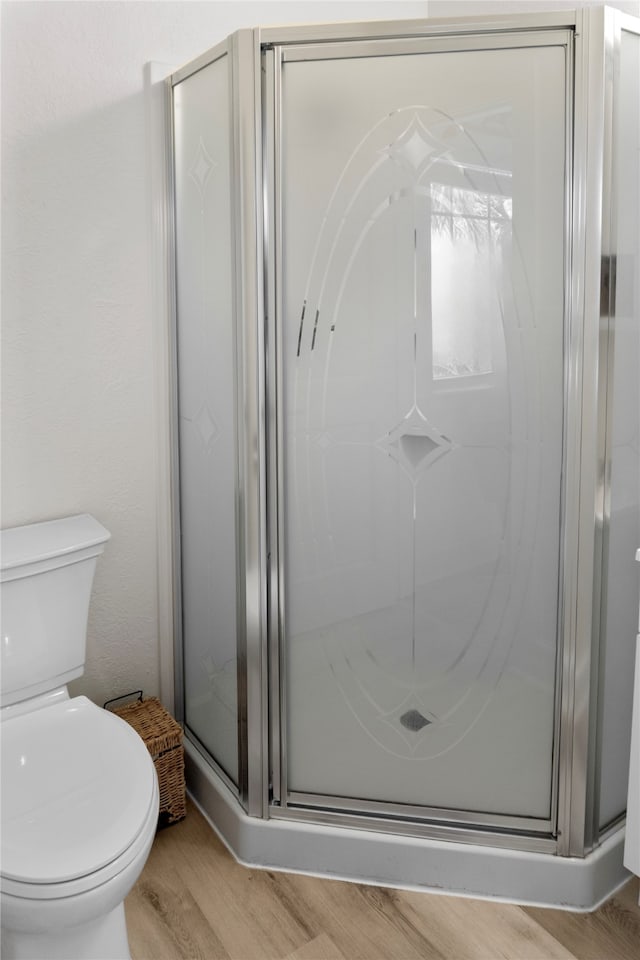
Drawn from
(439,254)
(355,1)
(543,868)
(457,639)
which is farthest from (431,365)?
(355,1)

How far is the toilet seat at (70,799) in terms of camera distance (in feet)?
4.46

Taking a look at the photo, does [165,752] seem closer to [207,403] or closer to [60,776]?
[60,776]

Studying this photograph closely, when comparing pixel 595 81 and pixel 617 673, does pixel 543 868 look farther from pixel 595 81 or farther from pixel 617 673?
pixel 595 81

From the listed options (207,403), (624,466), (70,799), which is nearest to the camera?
(70,799)

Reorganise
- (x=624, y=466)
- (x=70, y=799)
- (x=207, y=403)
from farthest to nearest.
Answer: (x=207, y=403)
(x=624, y=466)
(x=70, y=799)

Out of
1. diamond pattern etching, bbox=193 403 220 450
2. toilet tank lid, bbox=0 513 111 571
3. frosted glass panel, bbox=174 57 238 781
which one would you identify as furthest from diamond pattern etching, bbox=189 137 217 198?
toilet tank lid, bbox=0 513 111 571

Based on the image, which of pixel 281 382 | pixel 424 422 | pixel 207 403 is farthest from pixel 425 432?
pixel 207 403

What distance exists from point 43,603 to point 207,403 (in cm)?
63

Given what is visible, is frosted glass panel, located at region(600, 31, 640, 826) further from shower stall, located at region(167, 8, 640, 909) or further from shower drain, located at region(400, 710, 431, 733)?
shower drain, located at region(400, 710, 431, 733)

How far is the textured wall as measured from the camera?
74.4 inches

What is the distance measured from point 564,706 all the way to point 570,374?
0.75m

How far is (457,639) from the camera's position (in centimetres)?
183

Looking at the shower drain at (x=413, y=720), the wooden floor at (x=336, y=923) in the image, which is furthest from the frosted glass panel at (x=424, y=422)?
the wooden floor at (x=336, y=923)

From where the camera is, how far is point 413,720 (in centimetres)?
188
